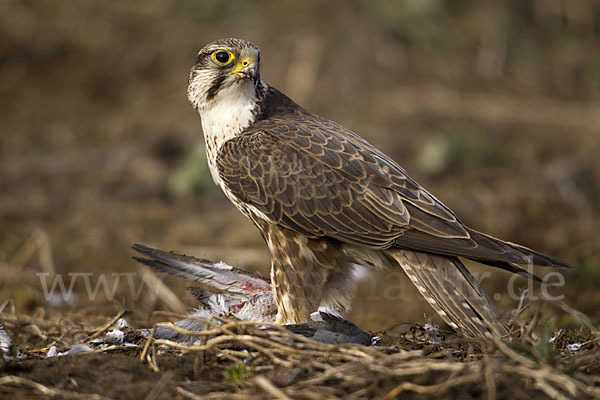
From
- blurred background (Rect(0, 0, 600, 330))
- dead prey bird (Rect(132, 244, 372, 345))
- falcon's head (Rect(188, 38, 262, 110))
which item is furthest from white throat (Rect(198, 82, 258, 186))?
blurred background (Rect(0, 0, 600, 330))

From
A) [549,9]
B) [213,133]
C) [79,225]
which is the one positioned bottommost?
[79,225]

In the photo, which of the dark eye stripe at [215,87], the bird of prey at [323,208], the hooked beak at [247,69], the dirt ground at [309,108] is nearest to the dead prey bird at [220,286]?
the bird of prey at [323,208]

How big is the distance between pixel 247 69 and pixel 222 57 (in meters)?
0.19

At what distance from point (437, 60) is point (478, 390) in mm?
7616

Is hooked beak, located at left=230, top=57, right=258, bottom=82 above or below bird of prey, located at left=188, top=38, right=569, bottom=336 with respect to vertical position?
above

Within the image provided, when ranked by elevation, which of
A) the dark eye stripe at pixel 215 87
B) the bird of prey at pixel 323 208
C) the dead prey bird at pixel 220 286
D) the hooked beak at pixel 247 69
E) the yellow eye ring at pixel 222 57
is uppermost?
the yellow eye ring at pixel 222 57

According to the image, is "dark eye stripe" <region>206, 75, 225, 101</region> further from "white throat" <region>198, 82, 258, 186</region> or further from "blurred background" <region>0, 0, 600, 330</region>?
"blurred background" <region>0, 0, 600, 330</region>

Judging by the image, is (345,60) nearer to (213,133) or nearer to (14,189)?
(14,189)

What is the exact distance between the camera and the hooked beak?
13.8ft

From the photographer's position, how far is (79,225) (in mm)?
7262

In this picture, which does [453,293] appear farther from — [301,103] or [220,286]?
[301,103]

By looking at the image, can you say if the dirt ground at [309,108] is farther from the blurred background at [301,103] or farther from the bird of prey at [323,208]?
the bird of prey at [323,208]

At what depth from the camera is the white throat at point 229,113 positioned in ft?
14.1

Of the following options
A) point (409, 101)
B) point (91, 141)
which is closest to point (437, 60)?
point (409, 101)
